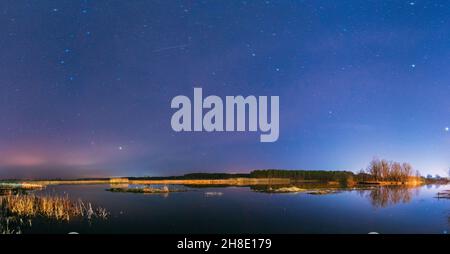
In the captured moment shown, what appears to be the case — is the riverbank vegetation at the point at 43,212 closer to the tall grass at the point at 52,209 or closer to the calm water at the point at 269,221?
the tall grass at the point at 52,209

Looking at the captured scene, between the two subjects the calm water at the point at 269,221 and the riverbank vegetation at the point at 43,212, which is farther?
the riverbank vegetation at the point at 43,212

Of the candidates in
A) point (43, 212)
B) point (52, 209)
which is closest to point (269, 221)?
point (52, 209)

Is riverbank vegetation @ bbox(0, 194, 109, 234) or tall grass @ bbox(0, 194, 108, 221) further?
tall grass @ bbox(0, 194, 108, 221)

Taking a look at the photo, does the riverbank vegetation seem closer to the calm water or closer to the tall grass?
the tall grass

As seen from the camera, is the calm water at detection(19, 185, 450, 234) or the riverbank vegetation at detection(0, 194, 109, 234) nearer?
the calm water at detection(19, 185, 450, 234)

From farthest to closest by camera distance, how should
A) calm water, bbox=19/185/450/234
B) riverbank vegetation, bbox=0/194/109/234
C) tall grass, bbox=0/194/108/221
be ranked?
tall grass, bbox=0/194/108/221, riverbank vegetation, bbox=0/194/109/234, calm water, bbox=19/185/450/234

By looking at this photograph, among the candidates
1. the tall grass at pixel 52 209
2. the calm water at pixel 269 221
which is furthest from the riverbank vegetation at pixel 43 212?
the calm water at pixel 269 221

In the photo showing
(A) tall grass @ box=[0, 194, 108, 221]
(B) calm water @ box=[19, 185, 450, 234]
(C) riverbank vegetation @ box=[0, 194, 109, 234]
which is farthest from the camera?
(A) tall grass @ box=[0, 194, 108, 221]

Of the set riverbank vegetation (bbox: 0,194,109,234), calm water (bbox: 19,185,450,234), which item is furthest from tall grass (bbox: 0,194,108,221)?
calm water (bbox: 19,185,450,234)

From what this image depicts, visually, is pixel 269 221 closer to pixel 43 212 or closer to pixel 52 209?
pixel 52 209
